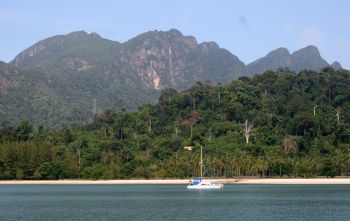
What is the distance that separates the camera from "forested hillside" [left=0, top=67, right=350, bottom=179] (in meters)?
103

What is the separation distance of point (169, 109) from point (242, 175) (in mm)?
37573

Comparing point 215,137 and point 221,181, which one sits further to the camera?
point 215,137

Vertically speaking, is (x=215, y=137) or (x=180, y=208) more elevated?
(x=215, y=137)

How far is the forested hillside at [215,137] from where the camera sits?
338ft

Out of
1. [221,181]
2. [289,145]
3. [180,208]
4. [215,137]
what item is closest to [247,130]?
[215,137]

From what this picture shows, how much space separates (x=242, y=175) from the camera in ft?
342

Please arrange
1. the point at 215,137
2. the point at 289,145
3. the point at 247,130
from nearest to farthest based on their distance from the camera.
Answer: the point at 289,145, the point at 247,130, the point at 215,137

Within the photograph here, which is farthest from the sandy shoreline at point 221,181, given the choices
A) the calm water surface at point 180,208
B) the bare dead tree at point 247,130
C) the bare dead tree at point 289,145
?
the calm water surface at point 180,208

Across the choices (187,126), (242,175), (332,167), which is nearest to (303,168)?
(332,167)

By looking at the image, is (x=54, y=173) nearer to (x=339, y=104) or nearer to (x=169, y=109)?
(x=169, y=109)

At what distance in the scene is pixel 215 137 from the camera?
120 meters

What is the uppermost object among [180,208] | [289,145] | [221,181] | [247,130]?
[247,130]

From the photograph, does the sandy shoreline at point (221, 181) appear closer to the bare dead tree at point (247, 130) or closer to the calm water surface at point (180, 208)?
the bare dead tree at point (247, 130)

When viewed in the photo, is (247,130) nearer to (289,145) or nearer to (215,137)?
(215,137)
